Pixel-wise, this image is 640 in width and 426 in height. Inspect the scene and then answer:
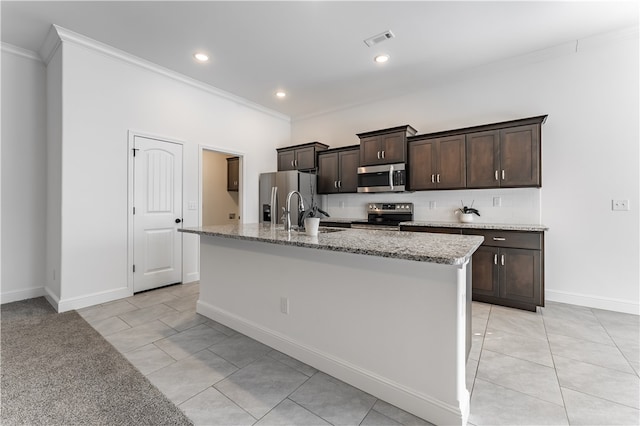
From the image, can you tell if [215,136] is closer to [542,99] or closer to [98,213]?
[98,213]

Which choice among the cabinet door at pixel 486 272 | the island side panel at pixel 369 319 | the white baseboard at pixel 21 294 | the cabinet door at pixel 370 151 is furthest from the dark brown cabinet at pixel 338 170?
the white baseboard at pixel 21 294

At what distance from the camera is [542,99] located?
342cm

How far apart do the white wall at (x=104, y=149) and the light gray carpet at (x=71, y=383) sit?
748 mm

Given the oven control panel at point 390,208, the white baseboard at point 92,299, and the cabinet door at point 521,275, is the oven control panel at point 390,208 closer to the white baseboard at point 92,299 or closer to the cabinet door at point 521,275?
the cabinet door at point 521,275

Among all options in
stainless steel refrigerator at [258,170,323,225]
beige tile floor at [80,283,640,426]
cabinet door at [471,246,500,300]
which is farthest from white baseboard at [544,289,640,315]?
stainless steel refrigerator at [258,170,323,225]

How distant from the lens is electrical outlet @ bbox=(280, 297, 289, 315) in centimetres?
216

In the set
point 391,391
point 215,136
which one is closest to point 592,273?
point 391,391

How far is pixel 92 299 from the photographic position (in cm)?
319

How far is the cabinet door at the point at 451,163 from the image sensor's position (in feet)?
11.8

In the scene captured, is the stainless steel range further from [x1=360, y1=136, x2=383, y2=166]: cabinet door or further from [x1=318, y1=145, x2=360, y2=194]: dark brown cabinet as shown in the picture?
[x1=360, y1=136, x2=383, y2=166]: cabinet door

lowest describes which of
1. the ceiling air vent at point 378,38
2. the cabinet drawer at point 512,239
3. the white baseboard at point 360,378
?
the white baseboard at point 360,378

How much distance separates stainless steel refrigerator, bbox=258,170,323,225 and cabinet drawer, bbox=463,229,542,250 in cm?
260

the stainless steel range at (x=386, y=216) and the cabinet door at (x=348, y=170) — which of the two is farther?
the cabinet door at (x=348, y=170)

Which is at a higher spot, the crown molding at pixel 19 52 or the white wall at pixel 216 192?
the crown molding at pixel 19 52
